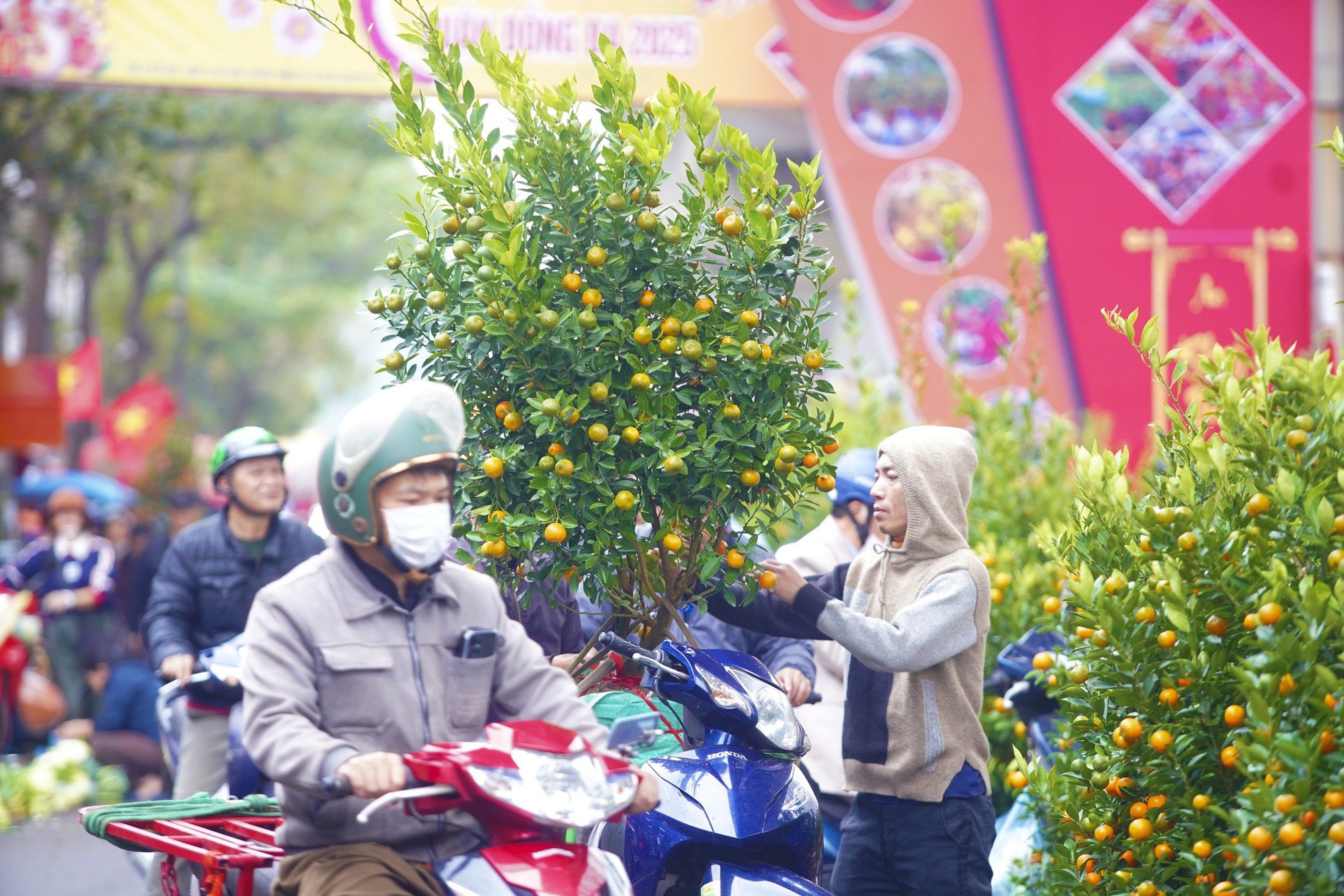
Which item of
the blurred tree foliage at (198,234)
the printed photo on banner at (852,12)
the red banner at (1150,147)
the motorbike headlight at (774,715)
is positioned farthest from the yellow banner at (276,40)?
the motorbike headlight at (774,715)

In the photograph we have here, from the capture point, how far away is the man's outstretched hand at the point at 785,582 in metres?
4.15

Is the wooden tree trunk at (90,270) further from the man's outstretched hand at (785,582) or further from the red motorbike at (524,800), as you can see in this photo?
the red motorbike at (524,800)

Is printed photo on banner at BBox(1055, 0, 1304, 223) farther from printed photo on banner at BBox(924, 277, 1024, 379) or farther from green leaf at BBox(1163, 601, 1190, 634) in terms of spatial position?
green leaf at BBox(1163, 601, 1190, 634)

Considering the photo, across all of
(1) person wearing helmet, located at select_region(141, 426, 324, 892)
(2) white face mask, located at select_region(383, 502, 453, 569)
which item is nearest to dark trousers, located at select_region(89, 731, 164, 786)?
(1) person wearing helmet, located at select_region(141, 426, 324, 892)

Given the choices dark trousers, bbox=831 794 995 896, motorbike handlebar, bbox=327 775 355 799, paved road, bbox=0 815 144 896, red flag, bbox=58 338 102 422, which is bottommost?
paved road, bbox=0 815 144 896

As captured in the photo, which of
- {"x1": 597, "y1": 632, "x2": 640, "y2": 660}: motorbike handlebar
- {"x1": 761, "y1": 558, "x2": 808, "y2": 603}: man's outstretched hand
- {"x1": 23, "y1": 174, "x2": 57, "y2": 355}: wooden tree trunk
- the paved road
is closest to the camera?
{"x1": 597, "y1": 632, "x2": 640, "y2": 660}: motorbike handlebar

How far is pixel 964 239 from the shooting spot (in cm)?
1397

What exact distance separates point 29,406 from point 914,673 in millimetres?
15283

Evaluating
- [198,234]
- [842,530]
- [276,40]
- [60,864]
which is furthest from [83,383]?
[842,530]

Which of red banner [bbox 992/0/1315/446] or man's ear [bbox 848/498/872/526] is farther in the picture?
red banner [bbox 992/0/1315/446]

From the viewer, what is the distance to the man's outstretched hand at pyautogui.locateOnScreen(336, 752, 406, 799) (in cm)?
287

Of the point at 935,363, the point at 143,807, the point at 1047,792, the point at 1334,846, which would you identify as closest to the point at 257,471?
the point at 143,807

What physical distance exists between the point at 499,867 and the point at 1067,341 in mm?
12158

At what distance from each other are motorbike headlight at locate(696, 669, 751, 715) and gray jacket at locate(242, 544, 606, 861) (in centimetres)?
51
